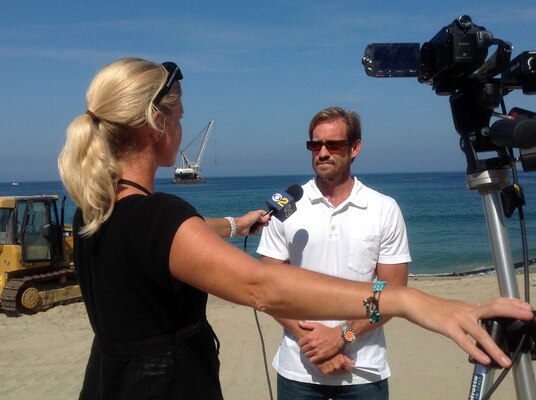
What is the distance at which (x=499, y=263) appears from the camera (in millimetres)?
1763

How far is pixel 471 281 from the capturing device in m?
15.5

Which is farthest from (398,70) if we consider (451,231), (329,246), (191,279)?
(451,231)

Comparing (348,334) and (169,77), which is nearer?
(169,77)

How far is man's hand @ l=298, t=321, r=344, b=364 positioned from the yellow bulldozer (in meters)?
11.1

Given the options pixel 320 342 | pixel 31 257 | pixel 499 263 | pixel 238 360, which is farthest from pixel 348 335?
pixel 31 257

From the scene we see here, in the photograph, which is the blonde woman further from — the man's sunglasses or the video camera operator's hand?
the man's sunglasses

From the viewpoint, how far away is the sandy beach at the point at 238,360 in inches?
267

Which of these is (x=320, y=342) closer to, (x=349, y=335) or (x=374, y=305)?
(x=349, y=335)

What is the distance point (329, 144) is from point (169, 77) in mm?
1721

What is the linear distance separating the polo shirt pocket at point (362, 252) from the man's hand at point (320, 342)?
35cm

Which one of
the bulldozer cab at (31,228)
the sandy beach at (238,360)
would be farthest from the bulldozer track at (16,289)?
the sandy beach at (238,360)

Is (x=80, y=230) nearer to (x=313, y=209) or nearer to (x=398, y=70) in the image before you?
(x=398, y=70)

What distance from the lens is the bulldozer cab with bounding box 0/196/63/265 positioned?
1359 cm

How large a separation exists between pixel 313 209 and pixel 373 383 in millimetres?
1023
